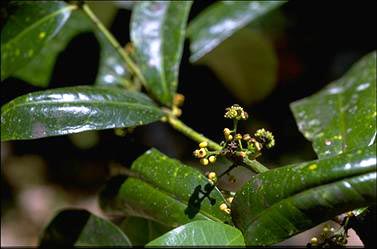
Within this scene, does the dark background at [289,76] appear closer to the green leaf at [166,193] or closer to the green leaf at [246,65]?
Answer: the green leaf at [246,65]

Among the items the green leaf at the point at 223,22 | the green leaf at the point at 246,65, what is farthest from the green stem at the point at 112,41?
the green leaf at the point at 246,65

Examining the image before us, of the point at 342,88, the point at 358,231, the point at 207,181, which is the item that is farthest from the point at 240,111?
the point at 342,88

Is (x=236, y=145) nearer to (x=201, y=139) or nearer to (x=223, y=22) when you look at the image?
(x=201, y=139)

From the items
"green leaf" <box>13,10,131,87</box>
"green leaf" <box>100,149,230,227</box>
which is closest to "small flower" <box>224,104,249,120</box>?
"green leaf" <box>100,149,230,227</box>

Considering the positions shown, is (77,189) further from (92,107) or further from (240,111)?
(240,111)

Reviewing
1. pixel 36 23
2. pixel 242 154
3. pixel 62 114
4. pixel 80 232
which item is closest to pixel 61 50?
pixel 36 23

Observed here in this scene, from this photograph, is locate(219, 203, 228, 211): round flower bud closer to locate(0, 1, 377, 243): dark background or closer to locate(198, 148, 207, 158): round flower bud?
locate(198, 148, 207, 158): round flower bud

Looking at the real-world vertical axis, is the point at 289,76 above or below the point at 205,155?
below
